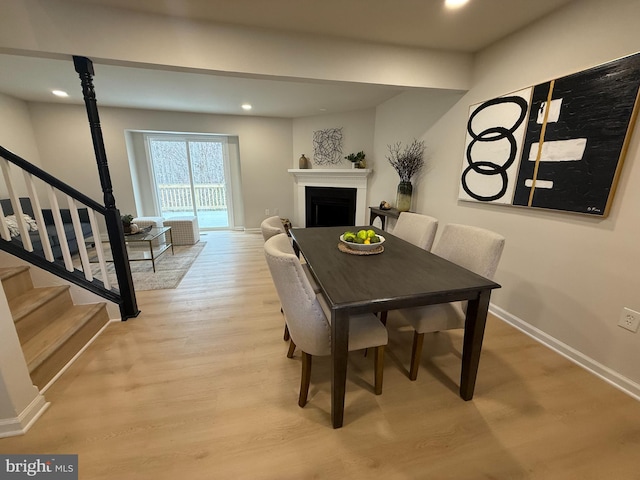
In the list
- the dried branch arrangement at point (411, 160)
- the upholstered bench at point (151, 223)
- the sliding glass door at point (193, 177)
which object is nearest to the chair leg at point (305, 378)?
the dried branch arrangement at point (411, 160)

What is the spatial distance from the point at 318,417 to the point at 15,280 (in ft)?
7.76

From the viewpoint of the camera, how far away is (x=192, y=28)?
6.18ft

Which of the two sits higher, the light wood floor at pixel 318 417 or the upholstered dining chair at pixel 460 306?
the upholstered dining chair at pixel 460 306

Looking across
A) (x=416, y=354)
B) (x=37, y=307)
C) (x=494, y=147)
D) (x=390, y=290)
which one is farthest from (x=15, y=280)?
(x=494, y=147)

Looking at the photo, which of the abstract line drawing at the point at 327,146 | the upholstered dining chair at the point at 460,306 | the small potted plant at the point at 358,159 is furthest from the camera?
the abstract line drawing at the point at 327,146

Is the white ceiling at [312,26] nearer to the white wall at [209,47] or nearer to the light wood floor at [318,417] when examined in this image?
the white wall at [209,47]

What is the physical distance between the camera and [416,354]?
156cm

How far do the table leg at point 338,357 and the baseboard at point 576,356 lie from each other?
1.73 metres

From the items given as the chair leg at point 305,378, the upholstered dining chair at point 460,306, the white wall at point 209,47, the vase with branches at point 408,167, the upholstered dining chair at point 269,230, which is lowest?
the chair leg at point 305,378

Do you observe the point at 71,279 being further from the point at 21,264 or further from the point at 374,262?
the point at 374,262

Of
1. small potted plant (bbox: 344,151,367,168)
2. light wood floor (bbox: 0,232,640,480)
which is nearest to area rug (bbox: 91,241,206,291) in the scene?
light wood floor (bbox: 0,232,640,480)

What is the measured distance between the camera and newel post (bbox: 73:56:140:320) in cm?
181

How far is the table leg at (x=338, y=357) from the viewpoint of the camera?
1.11 metres

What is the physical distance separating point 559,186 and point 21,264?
396cm
